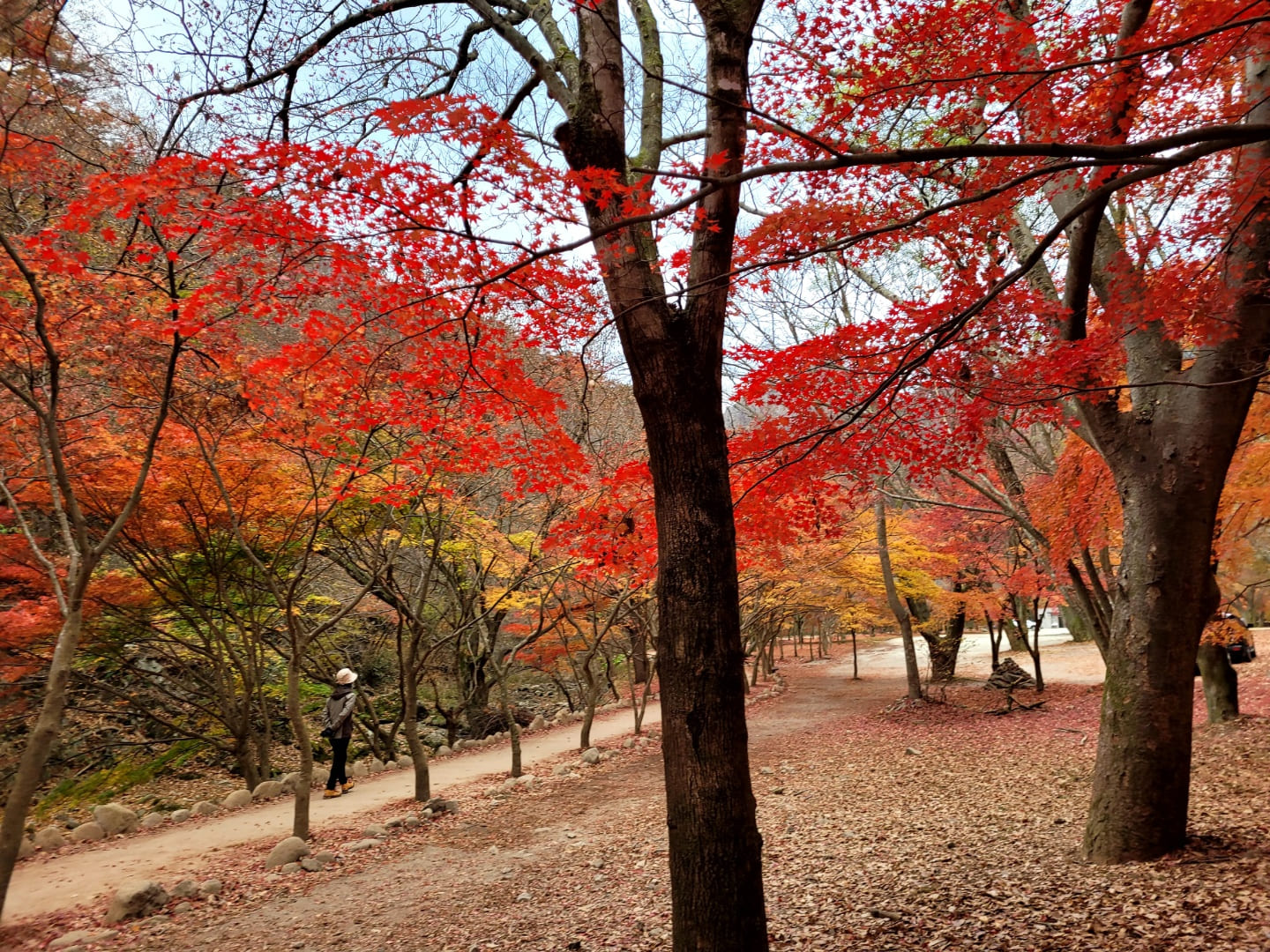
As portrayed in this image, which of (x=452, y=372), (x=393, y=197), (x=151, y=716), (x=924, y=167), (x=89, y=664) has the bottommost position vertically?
(x=151, y=716)

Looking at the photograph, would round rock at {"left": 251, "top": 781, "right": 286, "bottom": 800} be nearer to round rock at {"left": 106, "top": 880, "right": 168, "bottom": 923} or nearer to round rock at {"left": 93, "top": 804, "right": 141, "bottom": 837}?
round rock at {"left": 93, "top": 804, "right": 141, "bottom": 837}

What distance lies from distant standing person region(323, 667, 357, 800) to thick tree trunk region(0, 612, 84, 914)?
419 centimetres

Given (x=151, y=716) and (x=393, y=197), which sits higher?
(x=393, y=197)

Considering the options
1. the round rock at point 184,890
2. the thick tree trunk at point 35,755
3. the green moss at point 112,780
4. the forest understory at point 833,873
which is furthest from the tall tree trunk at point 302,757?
the green moss at point 112,780

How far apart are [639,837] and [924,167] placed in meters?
7.15

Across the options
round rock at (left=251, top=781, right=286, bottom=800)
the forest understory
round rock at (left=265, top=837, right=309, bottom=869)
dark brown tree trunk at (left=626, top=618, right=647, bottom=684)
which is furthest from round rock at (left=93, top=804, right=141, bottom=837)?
dark brown tree trunk at (left=626, top=618, right=647, bottom=684)

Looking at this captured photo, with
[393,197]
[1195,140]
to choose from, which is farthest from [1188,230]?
[393,197]

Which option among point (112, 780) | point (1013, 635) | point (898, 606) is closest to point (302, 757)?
point (112, 780)

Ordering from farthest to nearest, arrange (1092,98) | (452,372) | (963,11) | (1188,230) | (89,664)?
(89,664)
(452,372)
(963,11)
(1188,230)
(1092,98)

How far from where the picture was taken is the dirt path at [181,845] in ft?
18.7

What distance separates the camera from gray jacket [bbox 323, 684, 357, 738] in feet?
29.3

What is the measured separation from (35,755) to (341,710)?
452 centimetres

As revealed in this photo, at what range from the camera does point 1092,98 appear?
457 cm

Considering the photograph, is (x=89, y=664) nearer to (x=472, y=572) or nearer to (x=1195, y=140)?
(x=472, y=572)
